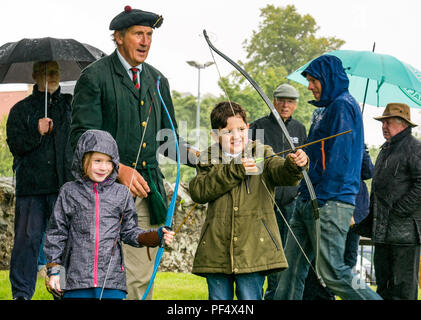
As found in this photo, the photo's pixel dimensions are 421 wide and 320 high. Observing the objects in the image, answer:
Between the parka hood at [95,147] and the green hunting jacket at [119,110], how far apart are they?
213 millimetres

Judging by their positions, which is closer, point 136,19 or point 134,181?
point 134,181

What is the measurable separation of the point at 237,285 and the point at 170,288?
10.2ft

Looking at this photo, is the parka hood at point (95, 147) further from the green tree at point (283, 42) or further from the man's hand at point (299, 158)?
the green tree at point (283, 42)

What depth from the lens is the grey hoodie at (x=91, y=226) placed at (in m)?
3.65

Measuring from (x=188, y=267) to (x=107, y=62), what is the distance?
466 cm

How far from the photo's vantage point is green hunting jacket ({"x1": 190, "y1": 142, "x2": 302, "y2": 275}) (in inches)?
157

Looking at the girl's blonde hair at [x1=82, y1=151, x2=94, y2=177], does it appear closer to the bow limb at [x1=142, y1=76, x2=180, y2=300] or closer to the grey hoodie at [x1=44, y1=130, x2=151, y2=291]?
the grey hoodie at [x1=44, y1=130, x2=151, y2=291]

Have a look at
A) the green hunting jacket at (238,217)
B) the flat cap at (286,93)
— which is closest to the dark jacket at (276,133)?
the flat cap at (286,93)

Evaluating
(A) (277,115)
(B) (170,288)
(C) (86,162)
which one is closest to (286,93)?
(B) (170,288)

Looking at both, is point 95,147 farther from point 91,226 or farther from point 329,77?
point 329,77

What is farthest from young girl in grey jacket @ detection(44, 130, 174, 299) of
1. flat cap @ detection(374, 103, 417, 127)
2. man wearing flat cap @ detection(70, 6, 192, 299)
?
flat cap @ detection(374, 103, 417, 127)

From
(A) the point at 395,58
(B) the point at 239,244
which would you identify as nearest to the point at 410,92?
(A) the point at 395,58

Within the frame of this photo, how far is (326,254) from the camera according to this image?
452cm
